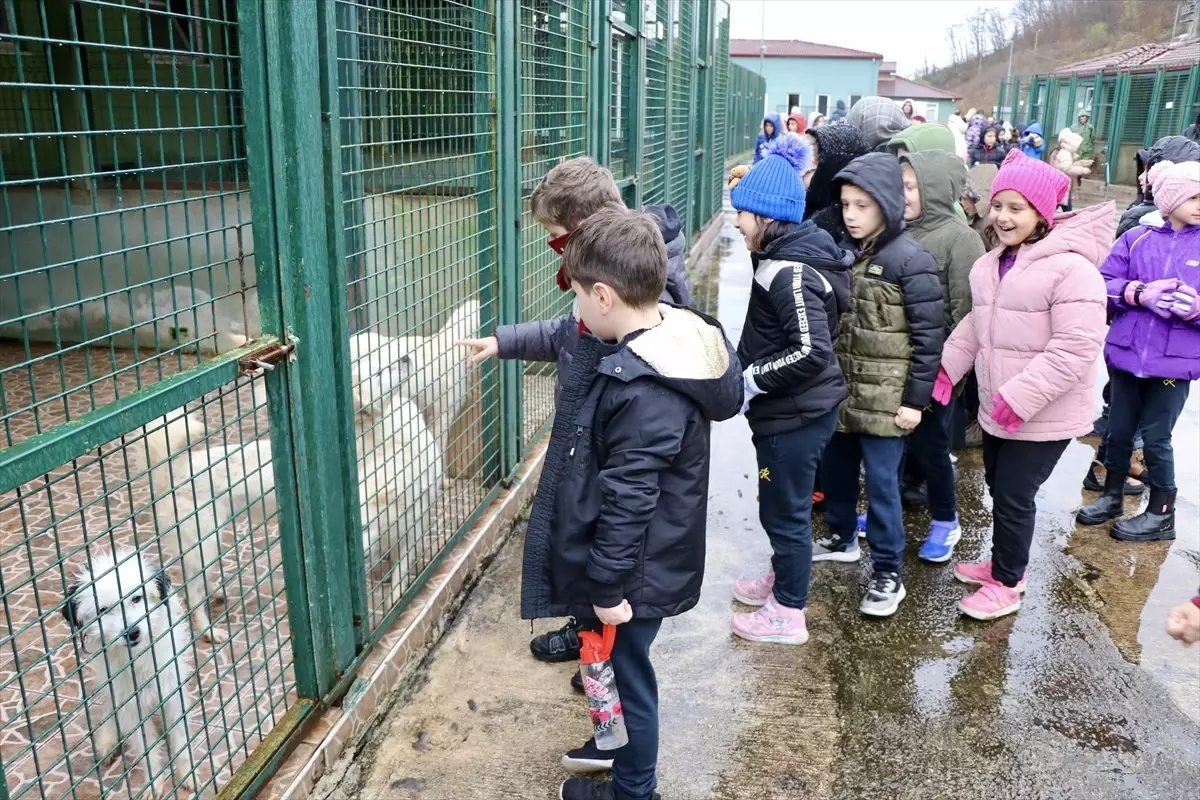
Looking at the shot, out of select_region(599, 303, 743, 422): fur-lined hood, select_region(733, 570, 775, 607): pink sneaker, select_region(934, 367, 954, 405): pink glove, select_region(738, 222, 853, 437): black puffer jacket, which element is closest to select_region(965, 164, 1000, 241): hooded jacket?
select_region(934, 367, 954, 405): pink glove

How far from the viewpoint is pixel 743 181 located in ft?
10.6

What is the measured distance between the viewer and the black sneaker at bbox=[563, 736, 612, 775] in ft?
8.95

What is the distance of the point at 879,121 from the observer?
5.84 metres

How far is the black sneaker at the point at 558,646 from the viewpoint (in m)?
3.30

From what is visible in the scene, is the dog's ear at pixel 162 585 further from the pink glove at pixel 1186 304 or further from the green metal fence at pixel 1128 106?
the green metal fence at pixel 1128 106

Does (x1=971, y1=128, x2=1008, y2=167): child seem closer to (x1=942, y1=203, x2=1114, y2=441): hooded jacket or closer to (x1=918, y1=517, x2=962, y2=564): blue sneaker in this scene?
(x1=918, y1=517, x2=962, y2=564): blue sneaker

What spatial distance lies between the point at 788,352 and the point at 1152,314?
199cm

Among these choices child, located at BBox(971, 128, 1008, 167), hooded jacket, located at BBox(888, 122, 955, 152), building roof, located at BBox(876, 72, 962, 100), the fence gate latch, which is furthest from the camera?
building roof, located at BBox(876, 72, 962, 100)

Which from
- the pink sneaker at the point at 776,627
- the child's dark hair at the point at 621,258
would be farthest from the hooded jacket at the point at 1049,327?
the child's dark hair at the point at 621,258

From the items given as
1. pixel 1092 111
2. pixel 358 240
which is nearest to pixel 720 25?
pixel 358 240

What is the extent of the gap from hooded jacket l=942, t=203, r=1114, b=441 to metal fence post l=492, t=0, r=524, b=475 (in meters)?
1.92

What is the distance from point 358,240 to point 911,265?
6.42ft

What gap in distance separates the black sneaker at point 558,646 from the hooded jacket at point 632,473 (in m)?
0.91

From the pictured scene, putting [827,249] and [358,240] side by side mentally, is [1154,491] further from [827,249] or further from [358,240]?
[358,240]
